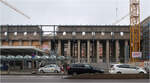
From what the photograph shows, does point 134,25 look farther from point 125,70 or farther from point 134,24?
point 125,70

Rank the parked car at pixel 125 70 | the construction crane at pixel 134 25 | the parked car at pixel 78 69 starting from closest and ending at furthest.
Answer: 1. the parked car at pixel 78 69
2. the parked car at pixel 125 70
3. the construction crane at pixel 134 25

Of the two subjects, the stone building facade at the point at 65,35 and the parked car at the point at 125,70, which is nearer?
the parked car at the point at 125,70

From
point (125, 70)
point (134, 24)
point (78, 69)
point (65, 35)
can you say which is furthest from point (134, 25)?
point (78, 69)

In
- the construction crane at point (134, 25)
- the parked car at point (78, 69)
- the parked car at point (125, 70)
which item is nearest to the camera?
the parked car at point (78, 69)

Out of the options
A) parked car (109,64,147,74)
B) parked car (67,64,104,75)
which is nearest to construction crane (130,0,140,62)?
parked car (109,64,147,74)

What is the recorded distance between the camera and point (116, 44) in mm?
74562

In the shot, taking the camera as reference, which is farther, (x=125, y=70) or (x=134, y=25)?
(x=134, y=25)

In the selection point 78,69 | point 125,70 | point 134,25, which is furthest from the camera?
point 134,25

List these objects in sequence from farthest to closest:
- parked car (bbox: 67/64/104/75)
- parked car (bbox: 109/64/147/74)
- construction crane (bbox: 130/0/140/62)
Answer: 1. construction crane (bbox: 130/0/140/62)
2. parked car (bbox: 109/64/147/74)
3. parked car (bbox: 67/64/104/75)

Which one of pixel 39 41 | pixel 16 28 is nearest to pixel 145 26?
pixel 39 41

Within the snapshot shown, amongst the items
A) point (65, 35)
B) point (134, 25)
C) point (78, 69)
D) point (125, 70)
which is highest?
point (134, 25)

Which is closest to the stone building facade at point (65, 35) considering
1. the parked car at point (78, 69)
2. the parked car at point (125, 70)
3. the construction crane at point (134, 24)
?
the construction crane at point (134, 24)

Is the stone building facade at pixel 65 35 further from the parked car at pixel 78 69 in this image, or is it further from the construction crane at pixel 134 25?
the parked car at pixel 78 69

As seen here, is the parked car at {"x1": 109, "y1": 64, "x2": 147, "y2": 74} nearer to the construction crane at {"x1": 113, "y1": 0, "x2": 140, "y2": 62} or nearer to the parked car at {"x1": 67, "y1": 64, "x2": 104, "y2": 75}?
the parked car at {"x1": 67, "y1": 64, "x2": 104, "y2": 75}
